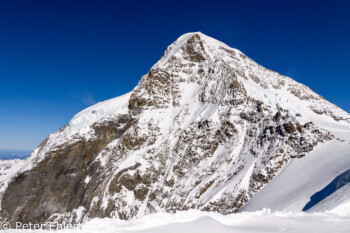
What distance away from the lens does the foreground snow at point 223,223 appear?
32.3 feet

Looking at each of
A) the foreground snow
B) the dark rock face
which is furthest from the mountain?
the foreground snow

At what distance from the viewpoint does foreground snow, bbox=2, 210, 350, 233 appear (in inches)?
388

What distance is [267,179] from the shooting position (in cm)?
3600

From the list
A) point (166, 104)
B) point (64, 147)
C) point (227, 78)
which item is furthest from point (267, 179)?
point (64, 147)

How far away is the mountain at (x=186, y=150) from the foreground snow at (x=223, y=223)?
1905cm

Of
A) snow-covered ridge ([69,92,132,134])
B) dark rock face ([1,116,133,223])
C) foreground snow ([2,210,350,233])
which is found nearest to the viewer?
foreground snow ([2,210,350,233])

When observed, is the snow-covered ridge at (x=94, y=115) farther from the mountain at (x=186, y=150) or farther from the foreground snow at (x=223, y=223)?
the foreground snow at (x=223, y=223)

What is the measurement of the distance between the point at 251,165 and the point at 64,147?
133 feet

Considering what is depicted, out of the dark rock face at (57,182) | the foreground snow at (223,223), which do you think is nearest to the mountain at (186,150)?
the dark rock face at (57,182)

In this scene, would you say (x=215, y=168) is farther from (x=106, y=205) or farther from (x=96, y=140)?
(x=96, y=140)

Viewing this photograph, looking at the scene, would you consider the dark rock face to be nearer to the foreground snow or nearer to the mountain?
the mountain

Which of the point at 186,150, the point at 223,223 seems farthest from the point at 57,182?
the point at 223,223

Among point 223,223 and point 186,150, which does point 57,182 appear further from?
point 223,223

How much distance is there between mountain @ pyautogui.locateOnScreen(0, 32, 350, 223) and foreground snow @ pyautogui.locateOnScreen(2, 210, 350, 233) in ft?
62.5
